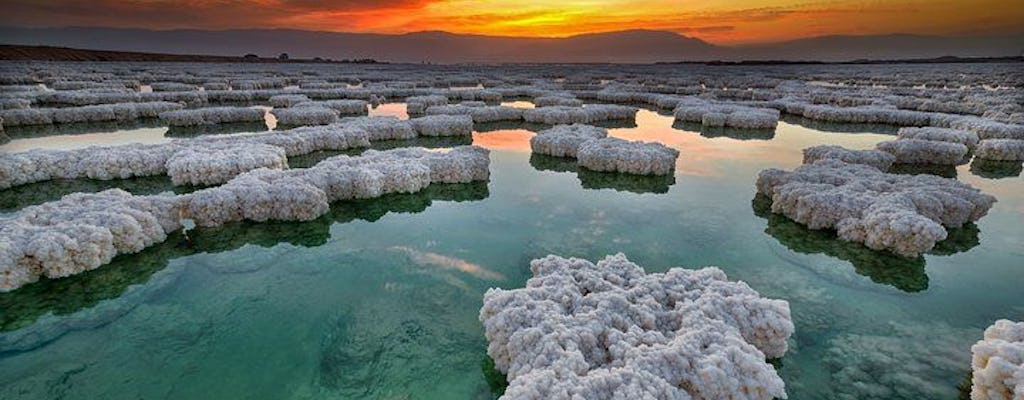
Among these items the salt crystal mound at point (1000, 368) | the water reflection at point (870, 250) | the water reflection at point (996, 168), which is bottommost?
the water reflection at point (870, 250)

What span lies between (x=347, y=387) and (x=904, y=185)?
17898 mm

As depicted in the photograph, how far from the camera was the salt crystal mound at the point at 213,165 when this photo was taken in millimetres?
19000

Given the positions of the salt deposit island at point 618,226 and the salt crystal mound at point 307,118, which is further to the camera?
the salt crystal mound at point 307,118

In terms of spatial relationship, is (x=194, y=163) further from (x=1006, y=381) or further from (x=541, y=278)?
(x=1006, y=381)

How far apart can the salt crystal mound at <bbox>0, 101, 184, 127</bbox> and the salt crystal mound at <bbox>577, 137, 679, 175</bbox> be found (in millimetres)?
34054

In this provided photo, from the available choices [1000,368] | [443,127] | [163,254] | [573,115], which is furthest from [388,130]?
[1000,368]

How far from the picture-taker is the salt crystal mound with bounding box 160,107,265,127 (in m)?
33.5

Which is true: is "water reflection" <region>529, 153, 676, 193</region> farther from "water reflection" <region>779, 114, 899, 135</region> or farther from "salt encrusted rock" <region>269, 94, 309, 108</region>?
"salt encrusted rock" <region>269, 94, 309, 108</region>

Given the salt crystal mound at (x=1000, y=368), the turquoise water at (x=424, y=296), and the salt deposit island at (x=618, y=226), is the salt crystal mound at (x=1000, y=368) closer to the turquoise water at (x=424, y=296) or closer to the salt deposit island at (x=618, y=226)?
the salt deposit island at (x=618, y=226)

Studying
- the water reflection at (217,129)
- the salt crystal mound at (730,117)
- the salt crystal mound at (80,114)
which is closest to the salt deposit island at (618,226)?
the salt crystal mound at (80,114)

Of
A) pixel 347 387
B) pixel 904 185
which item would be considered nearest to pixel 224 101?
pixel 347 387

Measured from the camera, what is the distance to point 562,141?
25031 millimetres

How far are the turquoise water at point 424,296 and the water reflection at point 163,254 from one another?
2.1 inches

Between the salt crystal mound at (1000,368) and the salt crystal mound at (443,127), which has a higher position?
the salt crystal mound at (443,127)
